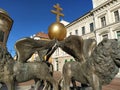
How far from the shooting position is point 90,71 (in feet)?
7.22

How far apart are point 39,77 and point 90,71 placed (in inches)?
45.7

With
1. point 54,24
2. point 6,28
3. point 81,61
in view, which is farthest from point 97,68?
point 6,28

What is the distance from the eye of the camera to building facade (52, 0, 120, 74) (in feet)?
57.9

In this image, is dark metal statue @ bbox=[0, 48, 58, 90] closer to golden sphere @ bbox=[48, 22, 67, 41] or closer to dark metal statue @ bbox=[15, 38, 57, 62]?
dark metal statue @ bbox=[15, 38, 57, 62]

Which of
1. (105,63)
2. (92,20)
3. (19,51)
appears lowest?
(105,63)

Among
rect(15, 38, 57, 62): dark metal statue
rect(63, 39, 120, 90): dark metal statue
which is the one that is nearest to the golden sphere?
rect(15, 38, 57, 62): dark metal statue

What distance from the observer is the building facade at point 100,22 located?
17.7 meters

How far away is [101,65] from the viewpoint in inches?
81.4

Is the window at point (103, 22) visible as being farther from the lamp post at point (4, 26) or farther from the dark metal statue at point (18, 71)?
the dark metal statue at point (18, 71)

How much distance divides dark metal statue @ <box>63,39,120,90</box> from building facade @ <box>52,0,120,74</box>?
15.7 metres

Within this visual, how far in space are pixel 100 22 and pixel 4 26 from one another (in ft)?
46.8

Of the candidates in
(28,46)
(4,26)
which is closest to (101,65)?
(28,46)

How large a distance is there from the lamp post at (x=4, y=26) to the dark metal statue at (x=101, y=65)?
8436 millimetres

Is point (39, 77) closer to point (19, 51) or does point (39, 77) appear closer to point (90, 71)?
point (19, 51)
